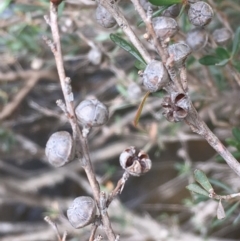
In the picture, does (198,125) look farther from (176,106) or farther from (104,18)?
(104,18)

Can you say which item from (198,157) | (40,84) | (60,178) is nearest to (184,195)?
(198,157)

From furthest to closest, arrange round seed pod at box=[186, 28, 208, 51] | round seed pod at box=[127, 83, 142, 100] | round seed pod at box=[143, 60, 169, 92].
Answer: round seed pod at box=[127, 83, 142, 100] → round seed pod at box=[186, 28, 208, 51] → round seed pod at box=[143, 60, 169, 92]

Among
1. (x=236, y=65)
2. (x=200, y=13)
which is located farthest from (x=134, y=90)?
(x=200, y=13)

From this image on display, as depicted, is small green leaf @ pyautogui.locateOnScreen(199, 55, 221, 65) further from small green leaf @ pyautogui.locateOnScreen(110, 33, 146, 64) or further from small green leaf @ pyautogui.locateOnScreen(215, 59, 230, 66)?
small green leaf @ pyautogui.locateOnScreen(110, 33, 146, 64)

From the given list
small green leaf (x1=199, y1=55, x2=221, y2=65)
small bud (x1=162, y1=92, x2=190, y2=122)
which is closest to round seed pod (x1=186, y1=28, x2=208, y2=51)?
small green leaf (x1=199, y1=55, x2=221, y2=65)

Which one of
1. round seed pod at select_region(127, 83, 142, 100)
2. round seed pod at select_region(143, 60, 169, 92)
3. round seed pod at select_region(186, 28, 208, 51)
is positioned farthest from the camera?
round seed pod at select_region(127, 83, 142, 100)

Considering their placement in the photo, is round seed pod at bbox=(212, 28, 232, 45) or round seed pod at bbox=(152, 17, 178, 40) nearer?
round seed pod at bbox=(152, 17, 178, 40)

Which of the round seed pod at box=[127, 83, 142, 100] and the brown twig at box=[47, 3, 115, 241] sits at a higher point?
the brown twig at box=[47, 3, 115, 241]
